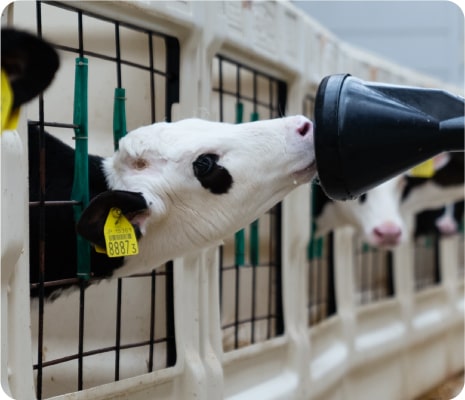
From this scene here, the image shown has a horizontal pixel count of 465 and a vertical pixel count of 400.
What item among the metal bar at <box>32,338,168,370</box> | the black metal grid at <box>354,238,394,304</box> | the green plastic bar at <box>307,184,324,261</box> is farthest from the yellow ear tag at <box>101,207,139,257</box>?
the black metal grid at <box>354,238,394,304</box>

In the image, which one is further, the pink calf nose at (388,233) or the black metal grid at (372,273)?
the black metal grid at (372,273)

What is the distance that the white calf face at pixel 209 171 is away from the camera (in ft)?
7.42

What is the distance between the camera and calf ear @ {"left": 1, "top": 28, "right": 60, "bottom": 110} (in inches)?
59.7

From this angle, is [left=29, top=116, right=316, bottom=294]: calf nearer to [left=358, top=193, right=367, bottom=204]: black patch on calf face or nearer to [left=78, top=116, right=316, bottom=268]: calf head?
[left=78, top=116, right=316, bottom=268]: calf head

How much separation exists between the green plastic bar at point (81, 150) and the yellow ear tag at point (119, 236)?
14 cm

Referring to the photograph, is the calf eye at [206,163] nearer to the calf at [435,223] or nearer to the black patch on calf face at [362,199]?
the black patch on calf face at [362,199]

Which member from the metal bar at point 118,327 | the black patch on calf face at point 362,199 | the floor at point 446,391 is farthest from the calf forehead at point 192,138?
the floor at point 446,391

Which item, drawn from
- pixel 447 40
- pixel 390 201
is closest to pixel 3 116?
pixel 390 201

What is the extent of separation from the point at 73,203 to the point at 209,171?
1.09 feet

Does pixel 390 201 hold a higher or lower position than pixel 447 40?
lower

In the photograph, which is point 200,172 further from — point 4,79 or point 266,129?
point 4,79

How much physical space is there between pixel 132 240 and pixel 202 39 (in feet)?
2.34

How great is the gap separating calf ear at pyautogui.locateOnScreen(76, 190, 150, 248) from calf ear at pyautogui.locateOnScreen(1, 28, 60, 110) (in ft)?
2.01

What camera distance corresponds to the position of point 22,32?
4.98ft
